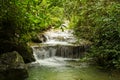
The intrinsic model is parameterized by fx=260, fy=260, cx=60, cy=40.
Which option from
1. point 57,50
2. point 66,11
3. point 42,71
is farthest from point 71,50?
point 42,71

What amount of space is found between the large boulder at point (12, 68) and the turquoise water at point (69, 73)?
409 mm

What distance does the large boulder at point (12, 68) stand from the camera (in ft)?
27.2

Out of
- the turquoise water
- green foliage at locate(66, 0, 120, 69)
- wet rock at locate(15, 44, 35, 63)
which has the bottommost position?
the turquoise water

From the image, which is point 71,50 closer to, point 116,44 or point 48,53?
point 48,53

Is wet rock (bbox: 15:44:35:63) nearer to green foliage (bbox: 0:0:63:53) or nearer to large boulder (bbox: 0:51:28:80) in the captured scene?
large boulder (bbox: 0:51:28:80)

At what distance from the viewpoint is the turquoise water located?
894 centimetres

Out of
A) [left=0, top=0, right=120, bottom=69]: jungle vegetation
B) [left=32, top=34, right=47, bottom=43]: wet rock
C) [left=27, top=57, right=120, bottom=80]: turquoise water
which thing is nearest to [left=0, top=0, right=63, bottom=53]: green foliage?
[left=0, top=0, right=120, bottom=69]: jungle vegetation

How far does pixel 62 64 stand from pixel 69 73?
1.68 m

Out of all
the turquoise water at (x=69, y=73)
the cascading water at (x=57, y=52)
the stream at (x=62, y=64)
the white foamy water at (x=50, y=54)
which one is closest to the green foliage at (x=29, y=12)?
the turquoise water at (x=69, y=73)

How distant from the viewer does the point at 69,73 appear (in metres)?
9.64

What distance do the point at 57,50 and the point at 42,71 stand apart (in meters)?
3.39

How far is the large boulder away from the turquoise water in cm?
41

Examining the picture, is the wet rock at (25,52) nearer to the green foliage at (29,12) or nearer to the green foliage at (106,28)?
the green foliage at (29,12)

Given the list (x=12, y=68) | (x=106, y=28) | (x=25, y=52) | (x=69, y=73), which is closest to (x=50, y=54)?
(x=25, y=52)
